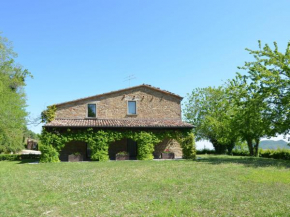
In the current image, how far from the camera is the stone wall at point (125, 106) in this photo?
2384 cm

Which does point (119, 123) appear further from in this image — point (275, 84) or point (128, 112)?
point (275, 84)

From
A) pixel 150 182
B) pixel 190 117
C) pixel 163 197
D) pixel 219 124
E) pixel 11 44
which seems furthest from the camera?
pixel 190 117

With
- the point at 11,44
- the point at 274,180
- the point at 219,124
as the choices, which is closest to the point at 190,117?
the point at 219,124

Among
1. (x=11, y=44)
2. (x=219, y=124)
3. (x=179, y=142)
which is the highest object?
(x=11, y=44)

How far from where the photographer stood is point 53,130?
2059 cm

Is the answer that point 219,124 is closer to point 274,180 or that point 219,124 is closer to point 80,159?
point 80,159

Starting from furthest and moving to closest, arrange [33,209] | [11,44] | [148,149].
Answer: [11,44]
[148,149]
[33,209]

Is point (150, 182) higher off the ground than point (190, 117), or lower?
lower

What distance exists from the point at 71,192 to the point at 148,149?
13.1m

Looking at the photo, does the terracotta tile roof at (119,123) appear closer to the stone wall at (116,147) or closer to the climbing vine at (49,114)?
the climbing vine at (49,114)

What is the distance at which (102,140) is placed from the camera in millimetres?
20875

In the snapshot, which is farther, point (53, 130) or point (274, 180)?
point (53, 130)

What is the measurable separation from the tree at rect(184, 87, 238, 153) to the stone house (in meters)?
11.8

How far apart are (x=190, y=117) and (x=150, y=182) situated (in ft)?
106
